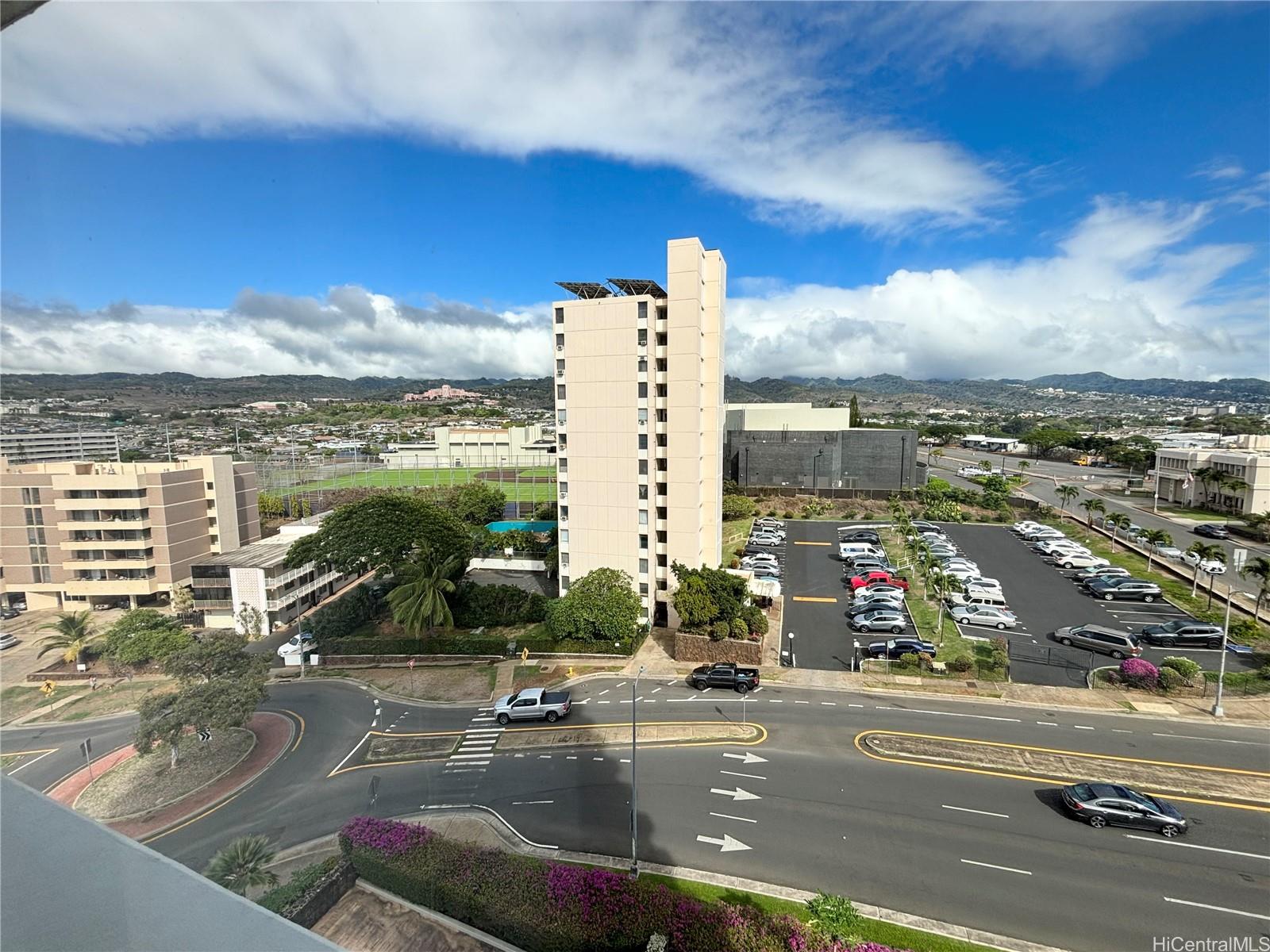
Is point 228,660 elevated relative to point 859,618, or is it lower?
elevated

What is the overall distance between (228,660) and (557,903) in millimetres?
5843

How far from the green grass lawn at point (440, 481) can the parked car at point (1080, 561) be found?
2494 centimetres

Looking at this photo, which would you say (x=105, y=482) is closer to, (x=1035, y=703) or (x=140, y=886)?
(x=140, y=886)

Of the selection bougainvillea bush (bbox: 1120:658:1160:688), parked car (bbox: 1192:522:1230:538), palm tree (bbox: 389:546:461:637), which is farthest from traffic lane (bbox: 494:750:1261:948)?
parked car (bbox: 1192:522:1230:538)

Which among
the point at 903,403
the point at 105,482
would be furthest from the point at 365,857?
the point at 903,403

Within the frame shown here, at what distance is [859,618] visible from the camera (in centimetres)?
1673

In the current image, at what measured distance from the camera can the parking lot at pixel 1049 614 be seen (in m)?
13.8

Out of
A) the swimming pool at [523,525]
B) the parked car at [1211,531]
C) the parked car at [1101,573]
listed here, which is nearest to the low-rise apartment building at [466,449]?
the swimming pool at [523,525]

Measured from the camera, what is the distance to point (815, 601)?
62.4 feet

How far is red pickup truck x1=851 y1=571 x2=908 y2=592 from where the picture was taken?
19.6 m

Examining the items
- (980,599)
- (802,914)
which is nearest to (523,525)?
(980,599)

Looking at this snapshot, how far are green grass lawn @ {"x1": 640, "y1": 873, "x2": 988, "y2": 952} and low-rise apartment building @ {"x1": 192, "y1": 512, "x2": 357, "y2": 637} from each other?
975 centimetres

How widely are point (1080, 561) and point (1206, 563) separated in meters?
3.55

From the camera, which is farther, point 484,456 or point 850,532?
point 484,456
